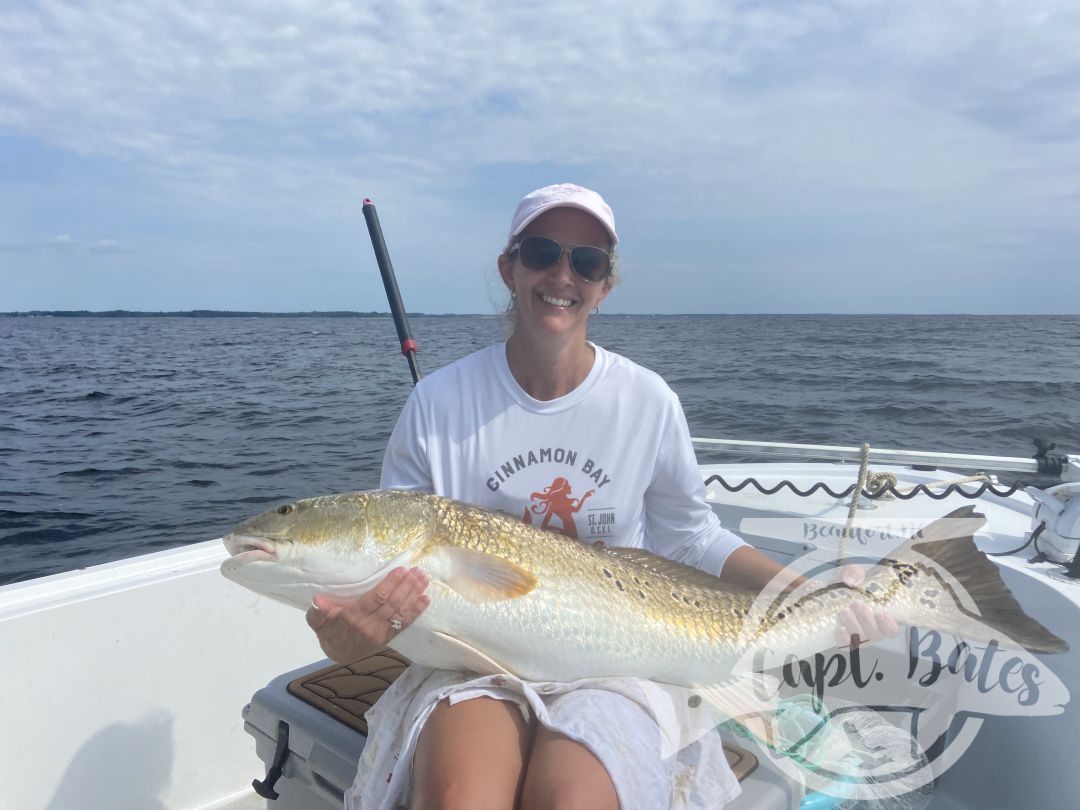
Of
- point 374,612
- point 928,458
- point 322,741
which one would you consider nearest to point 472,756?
point 374,612

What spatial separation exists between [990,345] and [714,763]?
4857 centimetres

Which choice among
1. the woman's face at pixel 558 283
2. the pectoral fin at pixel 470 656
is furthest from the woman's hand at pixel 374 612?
the woman's face at pixel 558 283

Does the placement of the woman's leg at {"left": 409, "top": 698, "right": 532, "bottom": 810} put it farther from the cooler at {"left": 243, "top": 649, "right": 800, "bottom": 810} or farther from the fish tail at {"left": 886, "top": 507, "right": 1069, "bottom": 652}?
the fish tail at {"left": 886, "top": 507, "right": 1069, "bottom": 652}

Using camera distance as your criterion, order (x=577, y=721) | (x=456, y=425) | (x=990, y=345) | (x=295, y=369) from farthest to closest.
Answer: (x=990, y=345), (x=295, y=369), (x=456, y=425), (x=577, y=721)

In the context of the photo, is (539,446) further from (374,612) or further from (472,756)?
(472,756)

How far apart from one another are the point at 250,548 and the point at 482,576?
0.74m

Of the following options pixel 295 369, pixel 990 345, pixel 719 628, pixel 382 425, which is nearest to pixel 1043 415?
pixel 382 425

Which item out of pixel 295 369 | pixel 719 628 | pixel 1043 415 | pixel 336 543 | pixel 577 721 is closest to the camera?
pixel 577 721

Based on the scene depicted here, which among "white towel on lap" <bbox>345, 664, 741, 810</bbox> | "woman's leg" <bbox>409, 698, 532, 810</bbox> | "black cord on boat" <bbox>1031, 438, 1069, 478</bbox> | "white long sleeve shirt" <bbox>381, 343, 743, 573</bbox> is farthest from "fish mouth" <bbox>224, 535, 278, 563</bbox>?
"black cord on boat" <bbox>1031, 438, 1069, 478</bbox>

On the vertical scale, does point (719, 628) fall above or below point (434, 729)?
above

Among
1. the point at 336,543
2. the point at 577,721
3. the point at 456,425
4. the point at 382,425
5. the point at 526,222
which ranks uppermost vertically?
the point at 526,222

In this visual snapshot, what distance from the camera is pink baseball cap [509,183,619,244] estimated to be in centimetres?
261

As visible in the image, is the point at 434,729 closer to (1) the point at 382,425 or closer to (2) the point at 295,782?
(2) the point at 295,782

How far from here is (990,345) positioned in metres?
42.9
